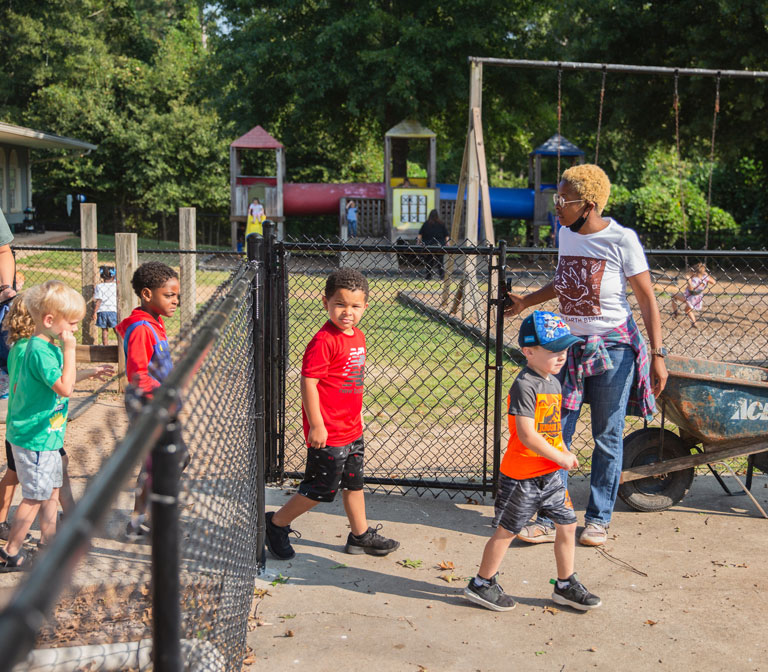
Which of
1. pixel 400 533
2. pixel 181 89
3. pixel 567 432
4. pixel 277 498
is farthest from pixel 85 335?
pixel 181 89

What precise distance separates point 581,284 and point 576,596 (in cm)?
153

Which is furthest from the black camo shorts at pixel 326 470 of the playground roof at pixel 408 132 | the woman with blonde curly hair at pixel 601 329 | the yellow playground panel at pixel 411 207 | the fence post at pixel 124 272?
the playground roof at pixel 408 132

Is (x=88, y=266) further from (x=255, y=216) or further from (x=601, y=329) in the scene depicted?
(x=255, y=216)

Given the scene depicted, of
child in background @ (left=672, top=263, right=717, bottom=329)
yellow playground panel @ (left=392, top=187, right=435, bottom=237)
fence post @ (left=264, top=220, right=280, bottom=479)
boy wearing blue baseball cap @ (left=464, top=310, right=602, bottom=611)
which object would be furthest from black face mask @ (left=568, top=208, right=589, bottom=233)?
yellow playground panel @ (left=392, top=187, right=435, bottom=237)

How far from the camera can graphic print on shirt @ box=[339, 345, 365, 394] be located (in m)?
3.91

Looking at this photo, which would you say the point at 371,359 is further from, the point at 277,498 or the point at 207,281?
the point at 207,281

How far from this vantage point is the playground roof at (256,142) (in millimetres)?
22188

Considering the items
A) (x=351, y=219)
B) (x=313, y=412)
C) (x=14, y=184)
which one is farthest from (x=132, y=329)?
(x=14, y=184)

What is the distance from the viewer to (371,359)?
915 cm

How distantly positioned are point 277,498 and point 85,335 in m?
5.12

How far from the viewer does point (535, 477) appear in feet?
11.9

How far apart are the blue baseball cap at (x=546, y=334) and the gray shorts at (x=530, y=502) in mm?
567

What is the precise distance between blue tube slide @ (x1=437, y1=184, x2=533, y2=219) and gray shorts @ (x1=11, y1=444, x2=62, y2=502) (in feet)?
65.5

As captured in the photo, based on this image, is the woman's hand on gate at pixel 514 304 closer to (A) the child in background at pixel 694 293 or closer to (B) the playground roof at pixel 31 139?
(A) the child in background at pixel 694 293
